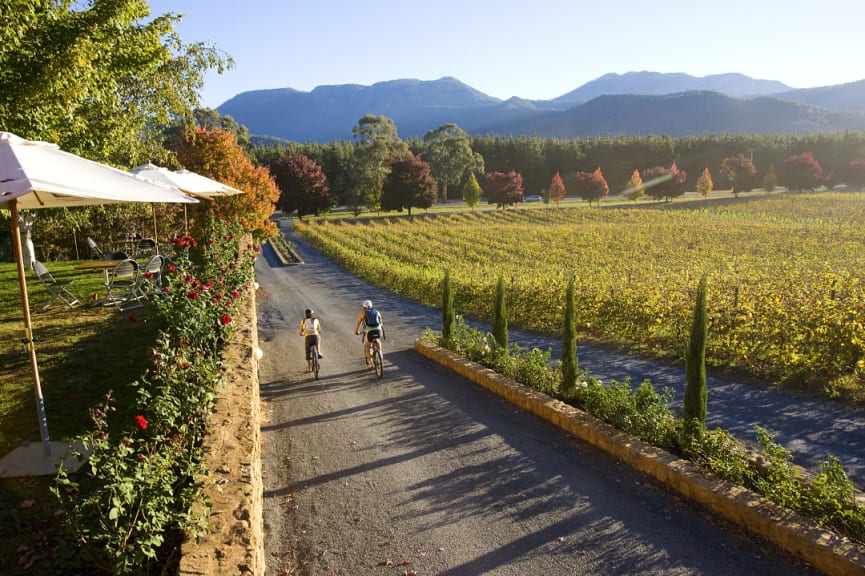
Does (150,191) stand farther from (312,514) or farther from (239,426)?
(312,514)

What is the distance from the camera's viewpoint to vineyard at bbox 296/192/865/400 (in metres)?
9.69

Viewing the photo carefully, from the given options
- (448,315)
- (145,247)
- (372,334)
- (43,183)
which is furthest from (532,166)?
(43,183)

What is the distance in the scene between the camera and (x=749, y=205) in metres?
65.5

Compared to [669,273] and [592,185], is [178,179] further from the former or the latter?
[592,185]

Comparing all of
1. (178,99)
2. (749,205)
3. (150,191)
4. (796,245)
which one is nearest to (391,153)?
(749,205)

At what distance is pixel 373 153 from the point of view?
72562mm

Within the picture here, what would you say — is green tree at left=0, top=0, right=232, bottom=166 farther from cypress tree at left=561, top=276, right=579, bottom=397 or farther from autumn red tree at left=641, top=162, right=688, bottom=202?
autumn red tree at left=641, top=162, right=688, bottom=202

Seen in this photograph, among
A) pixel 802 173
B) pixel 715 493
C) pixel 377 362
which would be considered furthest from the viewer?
pixel 802 173

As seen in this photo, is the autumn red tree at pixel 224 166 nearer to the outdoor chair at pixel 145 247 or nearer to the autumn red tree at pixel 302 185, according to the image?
the outdoor chair at pixel 145 247

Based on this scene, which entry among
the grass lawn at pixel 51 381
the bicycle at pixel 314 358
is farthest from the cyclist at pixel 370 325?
the grass lawn at pixel 51 381

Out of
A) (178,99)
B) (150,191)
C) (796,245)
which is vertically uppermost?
(178,99)

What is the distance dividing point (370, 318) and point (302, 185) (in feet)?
178

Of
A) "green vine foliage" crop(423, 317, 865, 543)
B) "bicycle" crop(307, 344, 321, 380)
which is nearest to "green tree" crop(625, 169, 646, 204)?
"bicycle" crop(307, 344, 321, 380)

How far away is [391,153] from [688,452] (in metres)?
71.5
